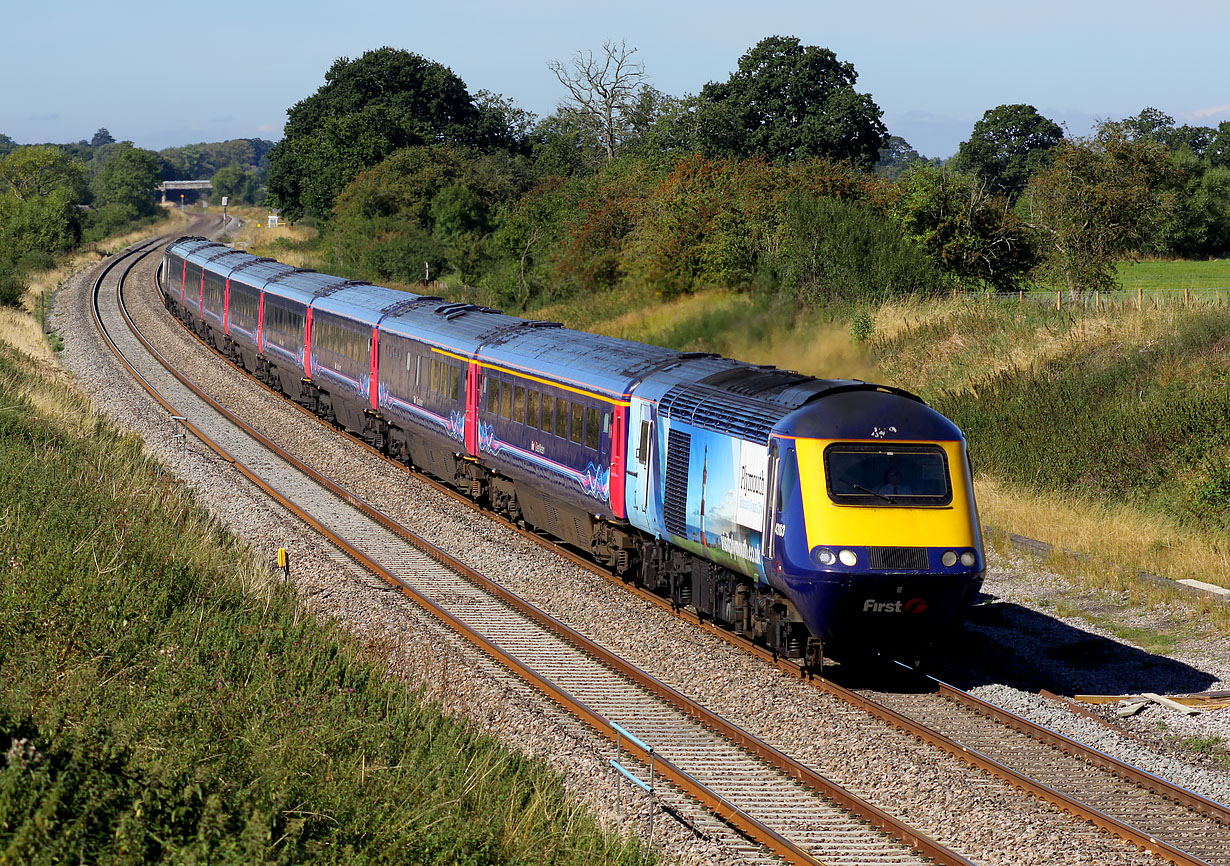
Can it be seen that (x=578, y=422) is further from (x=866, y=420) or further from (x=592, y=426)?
(x=866, y=420)

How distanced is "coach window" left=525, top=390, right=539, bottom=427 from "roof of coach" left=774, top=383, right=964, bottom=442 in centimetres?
667

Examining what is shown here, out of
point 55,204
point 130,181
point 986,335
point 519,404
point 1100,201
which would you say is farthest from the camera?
point 130,181

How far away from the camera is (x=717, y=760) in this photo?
11.3m

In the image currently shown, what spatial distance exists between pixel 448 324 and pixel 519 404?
4.58m

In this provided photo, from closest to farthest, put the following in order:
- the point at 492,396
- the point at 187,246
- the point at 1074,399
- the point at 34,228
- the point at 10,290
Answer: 1. the point at 492,396
2. the point at 1074,399
3. the point at 187,246
4. the point at 10,290
5. the point at 34,228

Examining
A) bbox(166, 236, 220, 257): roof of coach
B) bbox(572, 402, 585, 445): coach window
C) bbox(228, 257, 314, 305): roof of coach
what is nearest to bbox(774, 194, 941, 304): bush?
bbox(228, 257, 314, 305): roof of coach

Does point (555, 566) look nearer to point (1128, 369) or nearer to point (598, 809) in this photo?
point (598, 809)

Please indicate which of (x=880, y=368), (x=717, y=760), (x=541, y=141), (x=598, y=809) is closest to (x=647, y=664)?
(x=717, y=760)

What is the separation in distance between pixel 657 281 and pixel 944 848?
110 feet

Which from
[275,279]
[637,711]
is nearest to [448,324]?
[637,711]

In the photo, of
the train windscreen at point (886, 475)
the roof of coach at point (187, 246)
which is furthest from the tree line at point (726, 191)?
the train windscreen at point (886, 475)

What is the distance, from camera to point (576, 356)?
18.8 metres

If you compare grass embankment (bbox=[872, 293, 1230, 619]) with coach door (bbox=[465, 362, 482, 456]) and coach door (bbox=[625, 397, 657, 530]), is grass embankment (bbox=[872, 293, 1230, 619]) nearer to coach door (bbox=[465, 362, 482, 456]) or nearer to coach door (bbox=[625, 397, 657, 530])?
coach door (bbox=[625, 397, 657, 530])

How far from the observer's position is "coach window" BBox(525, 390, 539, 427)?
1909 cm
